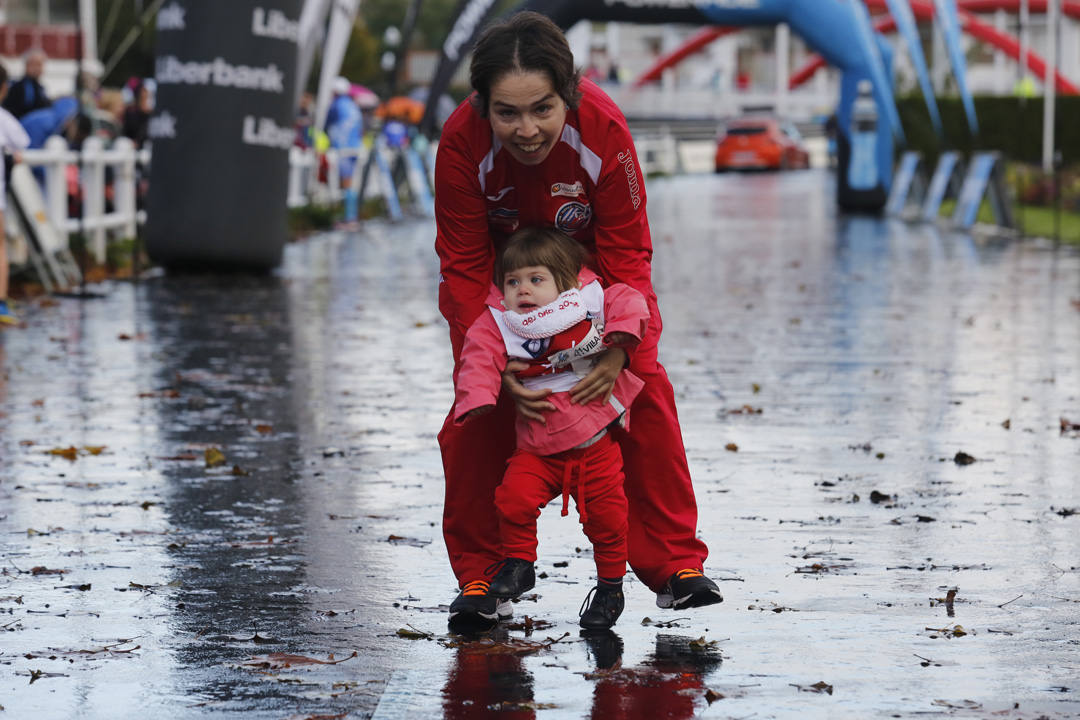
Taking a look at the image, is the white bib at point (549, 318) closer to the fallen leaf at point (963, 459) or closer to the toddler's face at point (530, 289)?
the toddler's face at point (530, 289)

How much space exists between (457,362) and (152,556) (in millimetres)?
1517

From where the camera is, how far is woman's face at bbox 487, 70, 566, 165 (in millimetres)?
4859

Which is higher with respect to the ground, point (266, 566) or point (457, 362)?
point (457, 362)

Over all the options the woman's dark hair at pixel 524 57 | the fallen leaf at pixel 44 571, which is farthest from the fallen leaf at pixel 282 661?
the woman's dark hair at pixel 524 57

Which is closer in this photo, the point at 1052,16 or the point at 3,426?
the point at 3,426

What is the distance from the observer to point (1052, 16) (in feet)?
83.5

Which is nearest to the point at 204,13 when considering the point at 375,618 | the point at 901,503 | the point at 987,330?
the point at 987,330

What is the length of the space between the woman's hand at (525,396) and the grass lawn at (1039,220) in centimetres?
1907

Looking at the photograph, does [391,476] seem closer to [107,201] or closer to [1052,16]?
[107,201]

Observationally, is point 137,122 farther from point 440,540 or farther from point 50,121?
point 440,540

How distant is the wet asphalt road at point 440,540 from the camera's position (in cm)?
464

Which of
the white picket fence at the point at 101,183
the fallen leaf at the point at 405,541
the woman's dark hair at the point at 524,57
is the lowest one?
the white picket fence at the point at 101,183

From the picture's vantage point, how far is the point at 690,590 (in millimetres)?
5203

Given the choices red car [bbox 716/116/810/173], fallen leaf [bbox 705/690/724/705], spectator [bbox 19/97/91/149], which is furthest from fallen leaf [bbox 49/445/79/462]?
red car [bbox 716/116/810/173]
